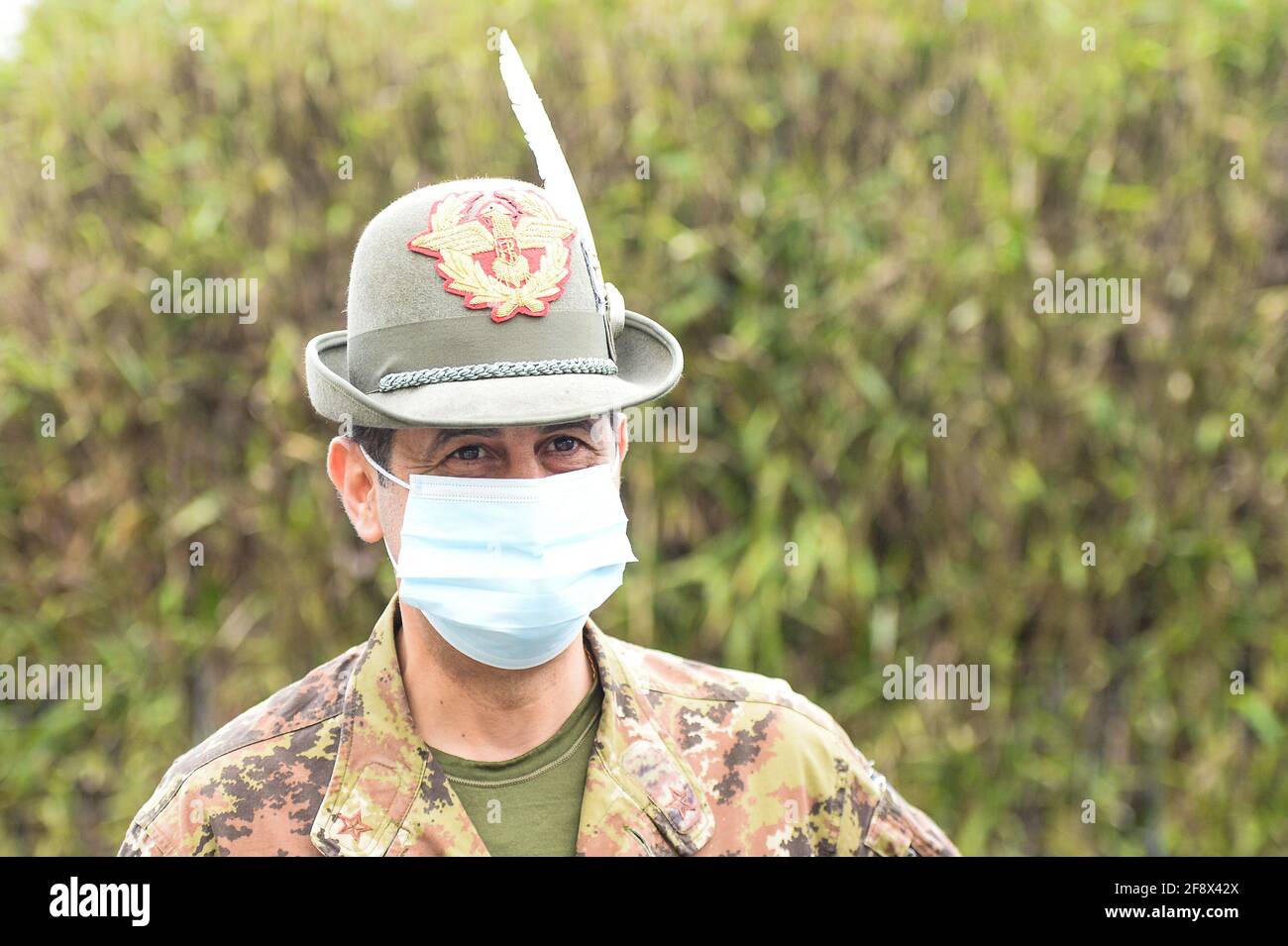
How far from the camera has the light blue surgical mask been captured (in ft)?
6.98

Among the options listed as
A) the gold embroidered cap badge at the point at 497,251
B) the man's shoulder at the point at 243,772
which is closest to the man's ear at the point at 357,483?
the man's shoulder at the point at 243,772

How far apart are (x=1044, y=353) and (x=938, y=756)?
1.38 metres

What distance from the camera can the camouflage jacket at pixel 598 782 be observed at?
2107 millimetres

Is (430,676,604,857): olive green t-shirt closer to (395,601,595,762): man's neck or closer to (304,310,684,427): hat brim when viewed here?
(395,601,595,762): man's neck

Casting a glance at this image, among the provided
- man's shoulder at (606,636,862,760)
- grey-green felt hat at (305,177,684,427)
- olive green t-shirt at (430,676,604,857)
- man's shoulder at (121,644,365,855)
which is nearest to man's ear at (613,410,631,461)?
grey-green felt hat at (305,177,684,427)

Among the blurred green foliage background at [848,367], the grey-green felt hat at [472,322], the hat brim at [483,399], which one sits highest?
the grey-green felt hat at [472,322]

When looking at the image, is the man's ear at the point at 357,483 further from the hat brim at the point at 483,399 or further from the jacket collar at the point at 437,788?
the jacket collar at the point at 437,788

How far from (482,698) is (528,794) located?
0.18 meters

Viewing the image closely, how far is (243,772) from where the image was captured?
85.0 inches

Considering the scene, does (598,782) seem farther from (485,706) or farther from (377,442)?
(377,442)

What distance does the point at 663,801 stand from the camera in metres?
2.19

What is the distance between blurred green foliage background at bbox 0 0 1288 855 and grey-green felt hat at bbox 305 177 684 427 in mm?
2226

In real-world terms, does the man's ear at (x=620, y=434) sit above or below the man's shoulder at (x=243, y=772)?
above

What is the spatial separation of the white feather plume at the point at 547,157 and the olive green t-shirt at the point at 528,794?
29.6 inches
